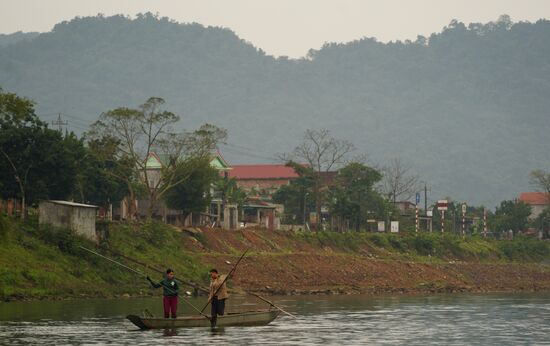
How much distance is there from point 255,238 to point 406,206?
9856cm

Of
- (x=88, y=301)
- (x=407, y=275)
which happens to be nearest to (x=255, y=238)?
(x=407, y=275)

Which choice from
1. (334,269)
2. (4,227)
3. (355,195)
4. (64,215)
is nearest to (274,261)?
(334,269)

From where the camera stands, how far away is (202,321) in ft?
153

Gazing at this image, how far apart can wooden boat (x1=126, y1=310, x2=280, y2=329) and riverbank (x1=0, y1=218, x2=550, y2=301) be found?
20.4 metres

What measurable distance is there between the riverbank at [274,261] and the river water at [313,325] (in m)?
4.03

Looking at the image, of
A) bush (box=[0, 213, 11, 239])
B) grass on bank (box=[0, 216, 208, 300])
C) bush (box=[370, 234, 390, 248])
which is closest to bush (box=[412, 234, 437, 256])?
bush (box=[370, 234, 390, 248])

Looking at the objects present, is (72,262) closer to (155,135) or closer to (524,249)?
(155,135)

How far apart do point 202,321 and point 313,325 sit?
250 inches

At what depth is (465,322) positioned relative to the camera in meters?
54.3

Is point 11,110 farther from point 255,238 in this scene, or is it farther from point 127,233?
point 255,238

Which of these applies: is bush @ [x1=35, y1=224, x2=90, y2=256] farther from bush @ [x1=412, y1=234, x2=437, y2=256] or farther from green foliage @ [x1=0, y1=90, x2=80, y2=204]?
bush @ [x1=412, y1=234, x2=437, y2=256]

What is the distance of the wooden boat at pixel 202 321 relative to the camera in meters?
45.5

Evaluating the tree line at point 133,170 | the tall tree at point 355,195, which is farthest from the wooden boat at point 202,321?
the tall tree at point 355,195

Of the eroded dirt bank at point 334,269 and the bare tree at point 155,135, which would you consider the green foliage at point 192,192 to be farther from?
the eroded dirt bank at point 334,269
